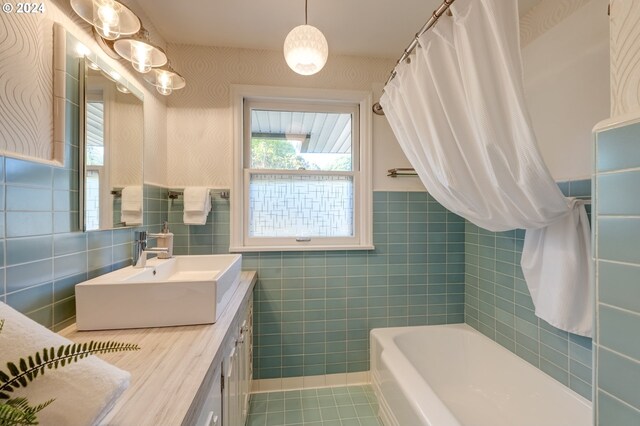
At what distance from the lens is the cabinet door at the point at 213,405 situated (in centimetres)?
76

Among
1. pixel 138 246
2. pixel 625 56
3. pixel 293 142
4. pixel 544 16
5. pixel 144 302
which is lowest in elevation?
pixel 144 302

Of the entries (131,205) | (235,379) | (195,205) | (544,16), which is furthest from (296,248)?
(544,16)

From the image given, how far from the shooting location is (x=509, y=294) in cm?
169

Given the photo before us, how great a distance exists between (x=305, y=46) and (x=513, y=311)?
193 centimetres

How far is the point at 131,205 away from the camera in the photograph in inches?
55.7

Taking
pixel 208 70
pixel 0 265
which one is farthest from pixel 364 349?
pixel 208 70

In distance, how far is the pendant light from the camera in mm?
1189

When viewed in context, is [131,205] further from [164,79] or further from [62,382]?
[62,382]

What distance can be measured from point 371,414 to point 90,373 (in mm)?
1691

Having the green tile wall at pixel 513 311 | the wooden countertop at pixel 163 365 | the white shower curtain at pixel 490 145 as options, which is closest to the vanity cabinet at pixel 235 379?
the wooden countertop at pixel 163 365

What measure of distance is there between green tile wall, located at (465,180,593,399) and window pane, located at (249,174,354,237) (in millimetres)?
974

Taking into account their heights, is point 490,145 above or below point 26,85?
below

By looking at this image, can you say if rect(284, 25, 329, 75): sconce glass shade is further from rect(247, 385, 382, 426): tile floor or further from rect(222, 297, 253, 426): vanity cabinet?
rect(247, 385, 382, 426): tile floor

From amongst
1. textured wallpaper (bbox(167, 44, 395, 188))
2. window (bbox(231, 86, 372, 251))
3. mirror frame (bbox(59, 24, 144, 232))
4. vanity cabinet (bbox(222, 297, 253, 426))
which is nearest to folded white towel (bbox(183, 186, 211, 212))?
textured wallpaper (bbox(167, 44, 395, 188))
